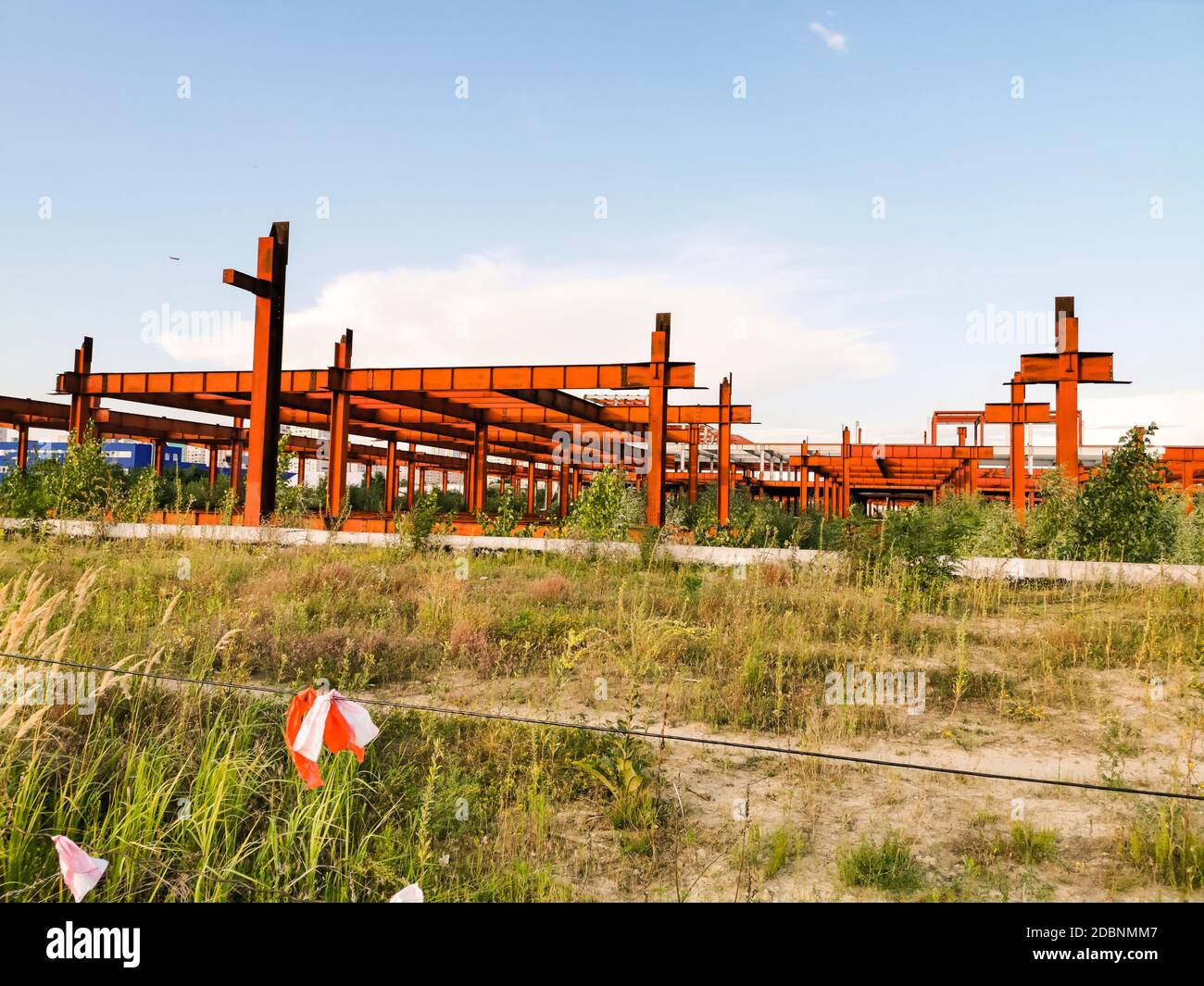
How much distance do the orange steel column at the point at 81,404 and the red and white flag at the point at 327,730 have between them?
22.4 meters

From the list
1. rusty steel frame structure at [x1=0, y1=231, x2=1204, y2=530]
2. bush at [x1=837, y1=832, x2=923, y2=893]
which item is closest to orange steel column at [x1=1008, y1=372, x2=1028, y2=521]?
rusty steel frame structure at [x1=0, y1=231, x2=1204, y2=530]

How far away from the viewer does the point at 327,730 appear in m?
2.24

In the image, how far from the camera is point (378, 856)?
11.6 ft

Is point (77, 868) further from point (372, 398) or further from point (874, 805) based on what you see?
point (372, 398)

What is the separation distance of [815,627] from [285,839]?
20.3ft

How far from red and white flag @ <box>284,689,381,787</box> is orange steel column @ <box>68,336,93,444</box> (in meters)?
22.4

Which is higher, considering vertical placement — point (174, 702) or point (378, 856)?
point (174, 702)

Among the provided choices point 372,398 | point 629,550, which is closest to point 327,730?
point 629,550

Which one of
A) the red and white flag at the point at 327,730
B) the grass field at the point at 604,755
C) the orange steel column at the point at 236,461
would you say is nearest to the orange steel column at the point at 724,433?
the grass field at the point at 604,755

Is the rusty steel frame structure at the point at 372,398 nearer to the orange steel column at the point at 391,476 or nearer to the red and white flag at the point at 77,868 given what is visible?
the orange steel column at the point at 391,476

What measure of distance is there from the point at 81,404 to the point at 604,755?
2321 centimetres

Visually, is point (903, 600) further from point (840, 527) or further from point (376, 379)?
point (376, 379)

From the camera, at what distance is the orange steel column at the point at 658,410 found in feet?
56.5
